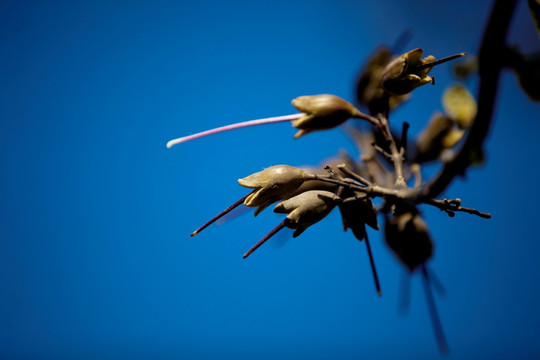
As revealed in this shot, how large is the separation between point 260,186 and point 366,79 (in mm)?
250

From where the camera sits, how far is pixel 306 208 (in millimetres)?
317

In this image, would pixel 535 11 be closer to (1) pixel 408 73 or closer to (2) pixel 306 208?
(1) pixel 408 73

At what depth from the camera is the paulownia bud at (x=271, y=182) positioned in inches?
12.6

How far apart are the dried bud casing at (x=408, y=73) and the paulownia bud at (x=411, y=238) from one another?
141 mm

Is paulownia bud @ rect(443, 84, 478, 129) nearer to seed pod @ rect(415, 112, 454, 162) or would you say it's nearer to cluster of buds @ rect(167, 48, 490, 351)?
seed pod @ rect(415, 112, 454, 162)

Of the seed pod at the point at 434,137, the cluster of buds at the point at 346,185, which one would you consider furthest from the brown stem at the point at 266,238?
the seed pod at the point at 434,137

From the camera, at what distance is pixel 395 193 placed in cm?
31

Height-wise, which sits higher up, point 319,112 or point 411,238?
point 319,112

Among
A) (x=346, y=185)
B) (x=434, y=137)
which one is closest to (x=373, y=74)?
(x=434, y=137)

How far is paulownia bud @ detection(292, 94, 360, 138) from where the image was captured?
33 centimetres

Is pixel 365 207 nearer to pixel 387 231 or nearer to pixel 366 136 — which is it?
pixel 387 231

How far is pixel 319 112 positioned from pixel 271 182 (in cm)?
7

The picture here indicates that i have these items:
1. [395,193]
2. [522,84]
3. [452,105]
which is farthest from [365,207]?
[452,105]

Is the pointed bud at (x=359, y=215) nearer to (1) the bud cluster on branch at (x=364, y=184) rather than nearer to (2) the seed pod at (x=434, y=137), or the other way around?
(1) the bud cluster on branch at (x=364, y=184)
